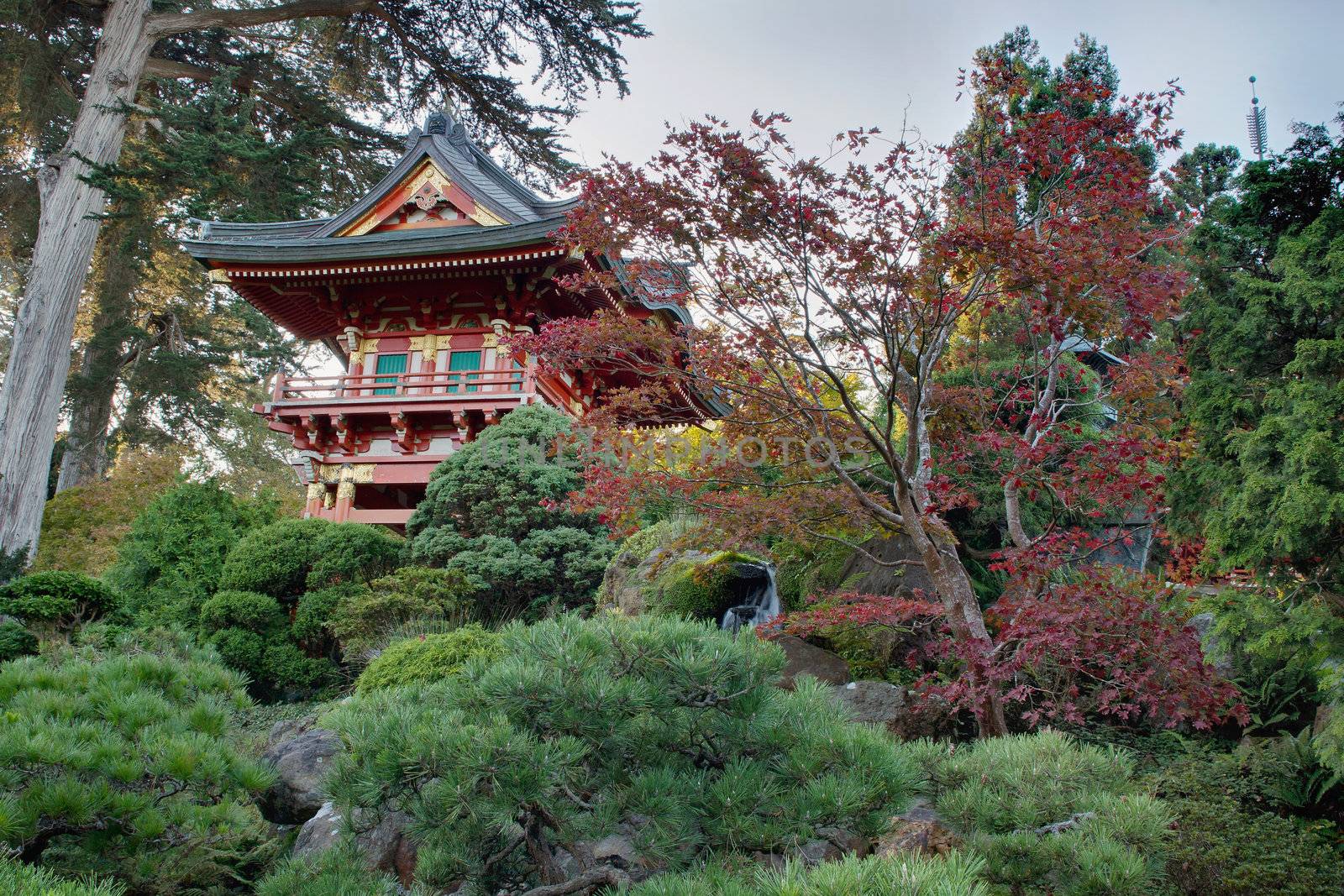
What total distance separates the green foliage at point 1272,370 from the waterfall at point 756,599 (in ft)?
12.1

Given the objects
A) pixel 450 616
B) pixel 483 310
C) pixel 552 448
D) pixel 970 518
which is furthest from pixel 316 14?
pixel 970 518

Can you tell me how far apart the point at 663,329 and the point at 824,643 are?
3066 millimetres

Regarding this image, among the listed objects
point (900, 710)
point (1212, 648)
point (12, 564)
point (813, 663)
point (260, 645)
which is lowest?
point (900, 710)

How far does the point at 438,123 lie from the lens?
15.6 metres

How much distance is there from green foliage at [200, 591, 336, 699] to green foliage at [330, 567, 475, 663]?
0.58m

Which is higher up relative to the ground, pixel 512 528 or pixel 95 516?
pixel 95 516

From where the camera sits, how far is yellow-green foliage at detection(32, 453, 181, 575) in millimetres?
15641

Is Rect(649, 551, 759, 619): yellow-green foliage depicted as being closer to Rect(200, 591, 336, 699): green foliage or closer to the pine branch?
Rect(200, 591, 336, 699): green foliage

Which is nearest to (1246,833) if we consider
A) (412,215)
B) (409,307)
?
(409,307)

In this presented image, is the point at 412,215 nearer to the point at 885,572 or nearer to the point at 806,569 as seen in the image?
the point at 806,569

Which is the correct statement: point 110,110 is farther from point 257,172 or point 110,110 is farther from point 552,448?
point 552,448

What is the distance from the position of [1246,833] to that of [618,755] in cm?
363

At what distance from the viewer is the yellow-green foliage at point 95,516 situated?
1564 cm

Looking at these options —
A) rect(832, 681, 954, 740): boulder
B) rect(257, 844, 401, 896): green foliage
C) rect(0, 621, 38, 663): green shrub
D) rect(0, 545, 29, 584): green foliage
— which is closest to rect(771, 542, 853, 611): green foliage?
rect(832, 681, 954, 740): boulder
